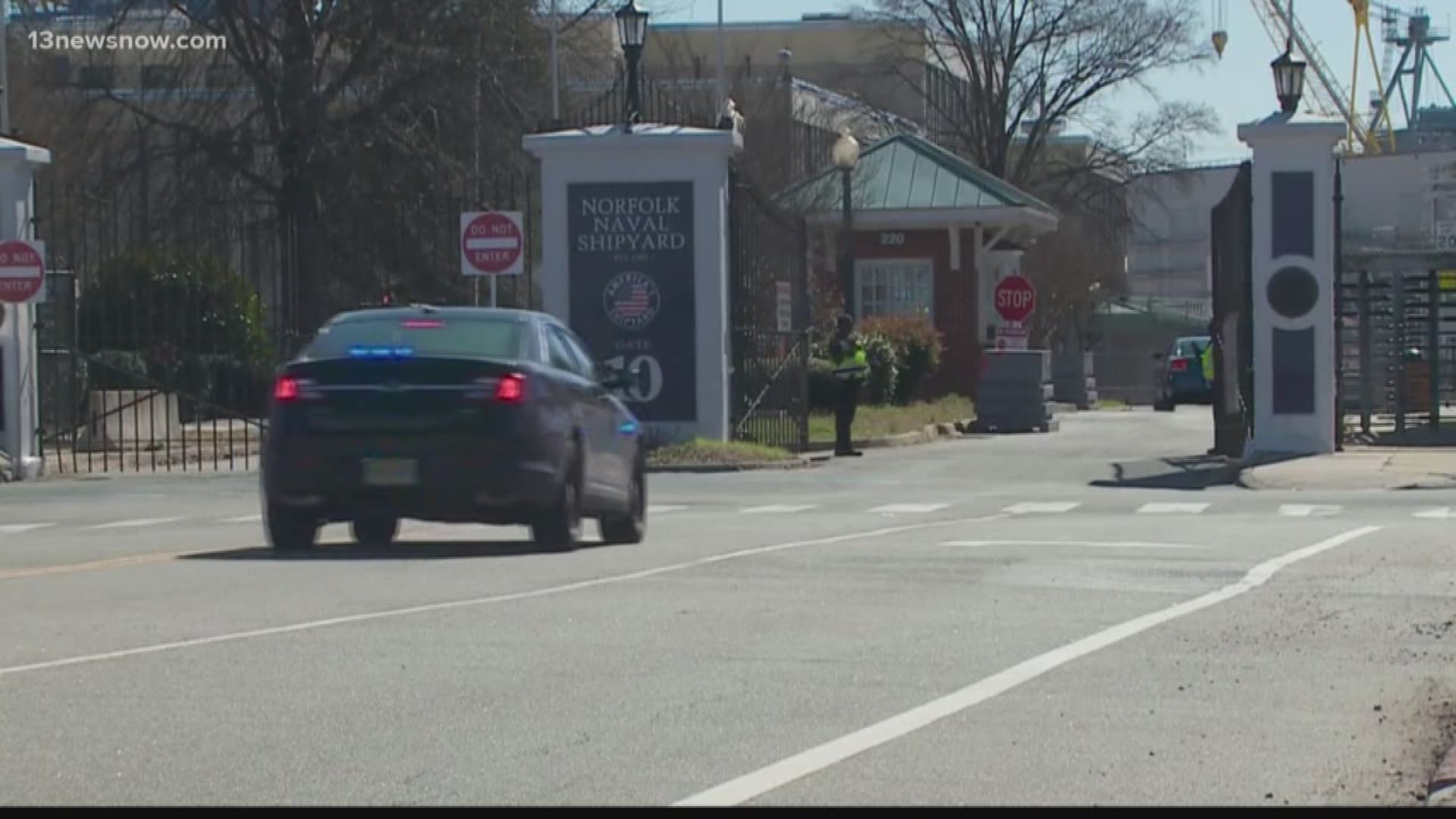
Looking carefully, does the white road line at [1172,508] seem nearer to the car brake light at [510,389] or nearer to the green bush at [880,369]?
the car brake light at [510,389]

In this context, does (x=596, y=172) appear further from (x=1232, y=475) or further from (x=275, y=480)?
(x=275, y=480)

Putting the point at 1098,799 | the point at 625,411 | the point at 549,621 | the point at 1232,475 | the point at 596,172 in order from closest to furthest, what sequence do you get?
the point at 1098,799 → the point at 549,621 → the point at 625,411 → the point at 1232,475 → the point at 596,172

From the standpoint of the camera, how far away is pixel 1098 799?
7.27 m

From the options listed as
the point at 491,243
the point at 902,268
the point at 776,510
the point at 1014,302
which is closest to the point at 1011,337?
the point at 1014,302

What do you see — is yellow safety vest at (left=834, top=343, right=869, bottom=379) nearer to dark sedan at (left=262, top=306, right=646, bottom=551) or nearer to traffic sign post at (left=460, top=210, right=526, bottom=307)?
traffic sign post at (left=460, top=210, right=526, bottom=307)

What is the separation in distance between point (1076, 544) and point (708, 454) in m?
11.9

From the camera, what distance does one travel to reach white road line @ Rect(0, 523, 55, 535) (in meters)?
18.4

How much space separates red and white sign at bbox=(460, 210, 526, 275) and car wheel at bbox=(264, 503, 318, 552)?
1227 centimetres

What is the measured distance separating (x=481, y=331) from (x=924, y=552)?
3334 millimetres

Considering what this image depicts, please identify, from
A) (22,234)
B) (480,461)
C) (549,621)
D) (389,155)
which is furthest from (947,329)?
(549,621)

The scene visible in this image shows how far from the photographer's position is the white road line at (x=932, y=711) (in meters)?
7.43

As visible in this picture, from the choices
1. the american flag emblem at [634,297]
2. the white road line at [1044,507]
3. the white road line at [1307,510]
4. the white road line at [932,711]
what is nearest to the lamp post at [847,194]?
the american flag emblem at [634,297]

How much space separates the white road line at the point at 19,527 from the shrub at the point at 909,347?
21.8m

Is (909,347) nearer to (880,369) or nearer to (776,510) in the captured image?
(880,369)
